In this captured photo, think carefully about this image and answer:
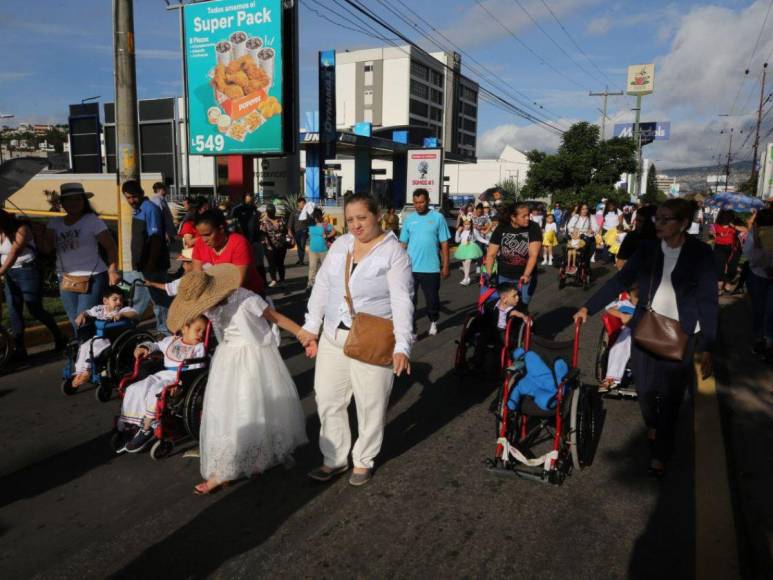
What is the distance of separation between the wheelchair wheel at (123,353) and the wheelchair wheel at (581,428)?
3.95 m

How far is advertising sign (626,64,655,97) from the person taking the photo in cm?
6456

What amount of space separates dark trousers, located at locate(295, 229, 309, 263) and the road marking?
11226 mm

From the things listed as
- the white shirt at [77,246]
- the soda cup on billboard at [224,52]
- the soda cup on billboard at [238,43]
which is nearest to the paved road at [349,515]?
the white shirt at [77,246]

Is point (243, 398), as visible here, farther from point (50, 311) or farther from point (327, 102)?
point (327, 102)

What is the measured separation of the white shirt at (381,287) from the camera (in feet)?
11.7

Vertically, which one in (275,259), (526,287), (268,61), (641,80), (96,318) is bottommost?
(275,259)

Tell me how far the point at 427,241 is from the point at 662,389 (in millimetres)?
3897

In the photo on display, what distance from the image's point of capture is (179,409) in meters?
4.23

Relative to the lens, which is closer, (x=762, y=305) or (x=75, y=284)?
(x=75, y=284)

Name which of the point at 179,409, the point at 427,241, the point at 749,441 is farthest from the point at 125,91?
the point at 749,441

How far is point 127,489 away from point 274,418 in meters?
1.05

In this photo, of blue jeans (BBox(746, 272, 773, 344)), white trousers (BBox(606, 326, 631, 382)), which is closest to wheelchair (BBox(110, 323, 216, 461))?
white trousers (BBox(606, 326, 631, 382))

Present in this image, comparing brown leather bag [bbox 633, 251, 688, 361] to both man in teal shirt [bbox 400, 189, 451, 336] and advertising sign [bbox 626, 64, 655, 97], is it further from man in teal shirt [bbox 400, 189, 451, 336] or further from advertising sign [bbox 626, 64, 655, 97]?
advertising sign [bbox 626, 64, 655, 97]

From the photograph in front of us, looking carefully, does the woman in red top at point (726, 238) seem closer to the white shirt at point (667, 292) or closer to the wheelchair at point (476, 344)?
the wheelchair at point (476, 344)
